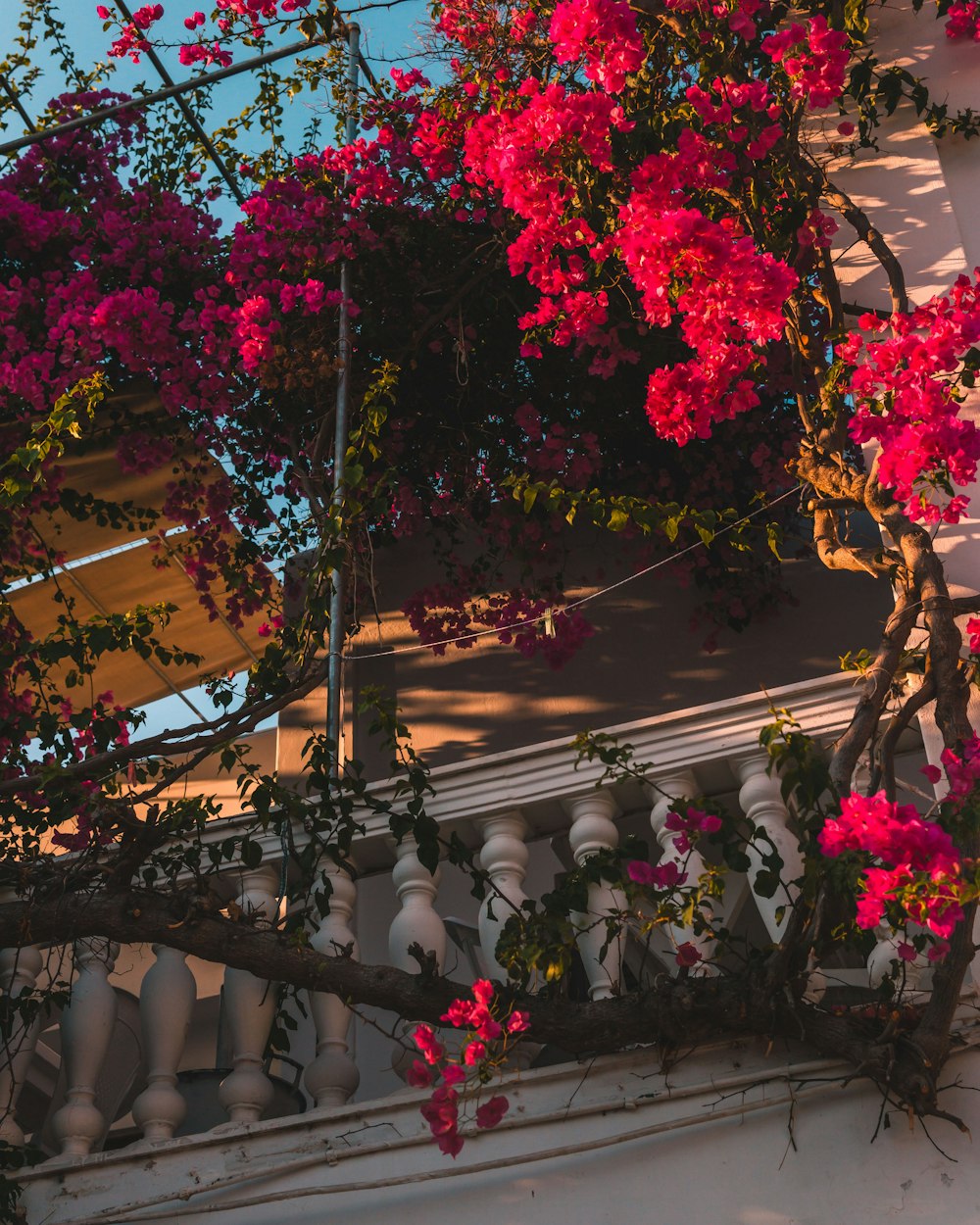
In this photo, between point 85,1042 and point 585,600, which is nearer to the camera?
point 85,1042

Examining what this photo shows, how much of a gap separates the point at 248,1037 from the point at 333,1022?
210mm

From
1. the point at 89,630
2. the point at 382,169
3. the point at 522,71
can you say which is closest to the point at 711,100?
the point at 522,71

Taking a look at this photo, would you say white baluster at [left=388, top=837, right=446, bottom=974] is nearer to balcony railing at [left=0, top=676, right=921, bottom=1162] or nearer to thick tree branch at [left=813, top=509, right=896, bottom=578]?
balcony railing at [left=0, top=676, right=921, bottom=1162]

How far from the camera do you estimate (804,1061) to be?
293 centimetres

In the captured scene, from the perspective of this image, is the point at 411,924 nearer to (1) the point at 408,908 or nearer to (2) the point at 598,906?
(1) the point at 408,908

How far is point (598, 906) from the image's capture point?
3.34m

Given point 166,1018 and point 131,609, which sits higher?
point 131,609

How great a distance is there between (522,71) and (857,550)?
112 inches

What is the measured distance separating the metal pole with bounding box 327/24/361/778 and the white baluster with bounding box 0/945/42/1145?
2.99ft

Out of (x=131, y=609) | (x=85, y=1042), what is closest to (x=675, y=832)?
(x=85, y=1042)

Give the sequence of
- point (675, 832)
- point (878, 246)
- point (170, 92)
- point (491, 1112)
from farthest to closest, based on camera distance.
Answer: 1. point (170, 92)
2. point (878, 246)
3. point (675, 832)
4. point (491, 1112)

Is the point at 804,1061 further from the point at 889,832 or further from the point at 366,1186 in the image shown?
the point at 366,1186

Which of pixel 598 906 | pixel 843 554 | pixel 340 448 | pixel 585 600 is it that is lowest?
pixel 598 906

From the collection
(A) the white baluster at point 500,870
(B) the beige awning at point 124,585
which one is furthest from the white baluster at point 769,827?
(B) the beige awning at point 124,585
